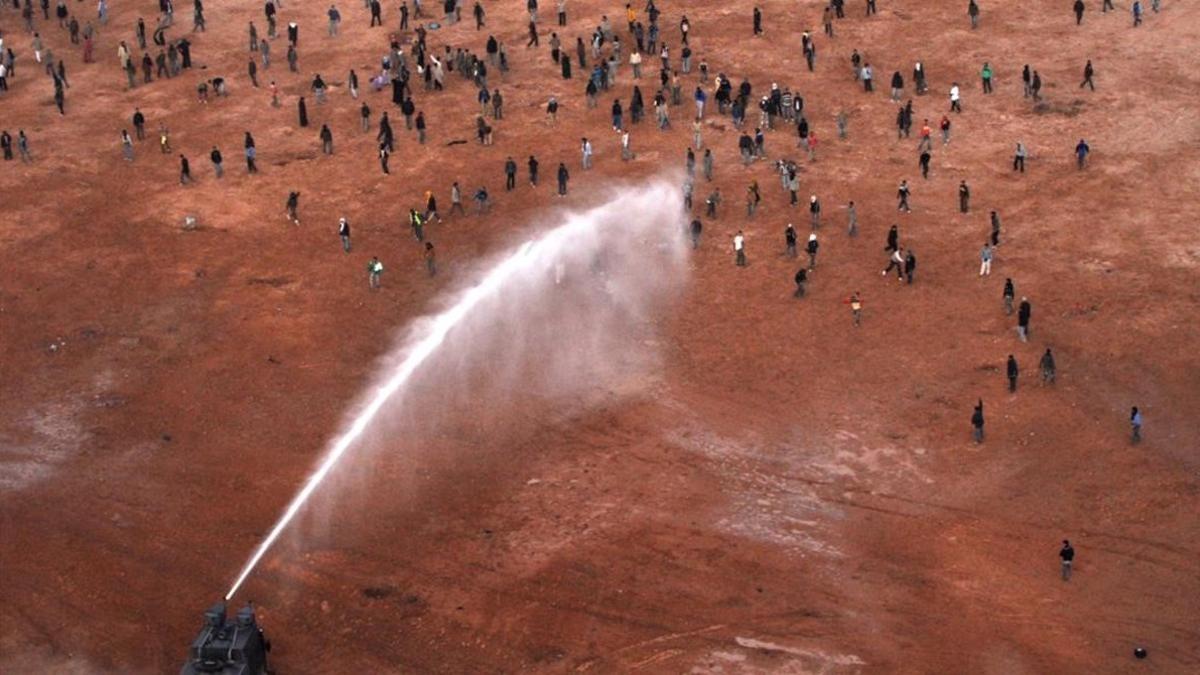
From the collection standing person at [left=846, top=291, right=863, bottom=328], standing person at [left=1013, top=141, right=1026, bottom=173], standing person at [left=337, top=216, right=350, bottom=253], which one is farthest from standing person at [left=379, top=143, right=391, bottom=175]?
standing person at [left=1013, top=141, right=1026, bottom=173]

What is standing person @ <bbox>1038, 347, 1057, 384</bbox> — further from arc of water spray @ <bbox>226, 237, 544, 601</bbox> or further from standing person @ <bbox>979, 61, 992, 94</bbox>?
standing person @ <bbox>979, 61, 992, 94</bbox>

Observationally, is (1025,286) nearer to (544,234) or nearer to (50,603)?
(544,234)

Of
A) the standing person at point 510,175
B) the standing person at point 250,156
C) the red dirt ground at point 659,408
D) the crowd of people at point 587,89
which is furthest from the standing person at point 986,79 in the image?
the standing person at point 250,156

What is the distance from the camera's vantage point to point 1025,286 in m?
58.7

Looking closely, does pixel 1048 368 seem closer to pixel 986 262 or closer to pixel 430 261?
pixel 986 262

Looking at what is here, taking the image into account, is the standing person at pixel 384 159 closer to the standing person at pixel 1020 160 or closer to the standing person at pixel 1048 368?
the standing person at pixel 1020 160

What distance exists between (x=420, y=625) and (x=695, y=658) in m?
6.63

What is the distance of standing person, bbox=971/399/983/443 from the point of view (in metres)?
50.6

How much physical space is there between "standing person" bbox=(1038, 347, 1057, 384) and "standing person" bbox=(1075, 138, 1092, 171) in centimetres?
1531

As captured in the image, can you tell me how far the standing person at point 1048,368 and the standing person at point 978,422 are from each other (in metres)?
2.94

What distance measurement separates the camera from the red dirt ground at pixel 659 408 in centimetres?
4384

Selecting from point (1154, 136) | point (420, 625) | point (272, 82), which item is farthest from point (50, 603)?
point (1154, 136)

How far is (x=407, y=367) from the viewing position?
55844mm

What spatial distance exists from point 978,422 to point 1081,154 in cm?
1952
